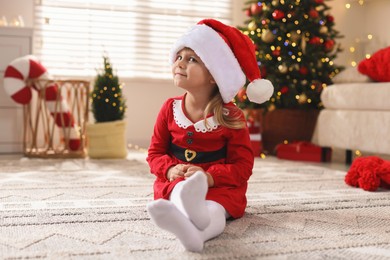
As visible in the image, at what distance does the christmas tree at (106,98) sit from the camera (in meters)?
3.39

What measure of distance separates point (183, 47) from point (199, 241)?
0.63 metres

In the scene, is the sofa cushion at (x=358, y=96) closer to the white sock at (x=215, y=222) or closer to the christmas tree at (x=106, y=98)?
the christmas tree at (x=106, y=98)

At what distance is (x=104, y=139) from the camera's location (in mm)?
3367

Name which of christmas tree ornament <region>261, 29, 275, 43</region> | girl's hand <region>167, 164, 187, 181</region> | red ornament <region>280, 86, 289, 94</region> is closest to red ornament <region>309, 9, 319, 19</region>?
christmas tree ornament <region>261, 29, 275, 43</region>

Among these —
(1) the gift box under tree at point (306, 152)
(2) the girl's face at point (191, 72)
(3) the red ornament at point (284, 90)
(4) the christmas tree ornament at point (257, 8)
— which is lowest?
(1) the gift box under tree at point (306, 152)

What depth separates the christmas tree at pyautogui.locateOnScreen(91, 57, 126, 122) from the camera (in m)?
3.39

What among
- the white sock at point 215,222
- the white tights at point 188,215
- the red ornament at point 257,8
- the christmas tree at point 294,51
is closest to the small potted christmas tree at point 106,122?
the christmas tree at point 294,51

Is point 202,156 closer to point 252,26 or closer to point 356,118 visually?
point 356,118

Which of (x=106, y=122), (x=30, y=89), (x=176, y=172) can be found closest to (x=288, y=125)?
(x=106, y=122)

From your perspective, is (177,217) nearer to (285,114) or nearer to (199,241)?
(199,241)

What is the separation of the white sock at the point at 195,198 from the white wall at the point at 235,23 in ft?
10.5

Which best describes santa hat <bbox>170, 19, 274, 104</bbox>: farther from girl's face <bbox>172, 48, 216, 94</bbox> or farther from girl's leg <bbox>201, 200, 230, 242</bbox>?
girl's leg <bbox>201, 200, 230, 242</bbox>

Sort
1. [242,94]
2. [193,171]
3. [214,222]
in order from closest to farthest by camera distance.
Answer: [214,222] → [193,171] → [242,94]

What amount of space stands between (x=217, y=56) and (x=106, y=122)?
1.97 meters
